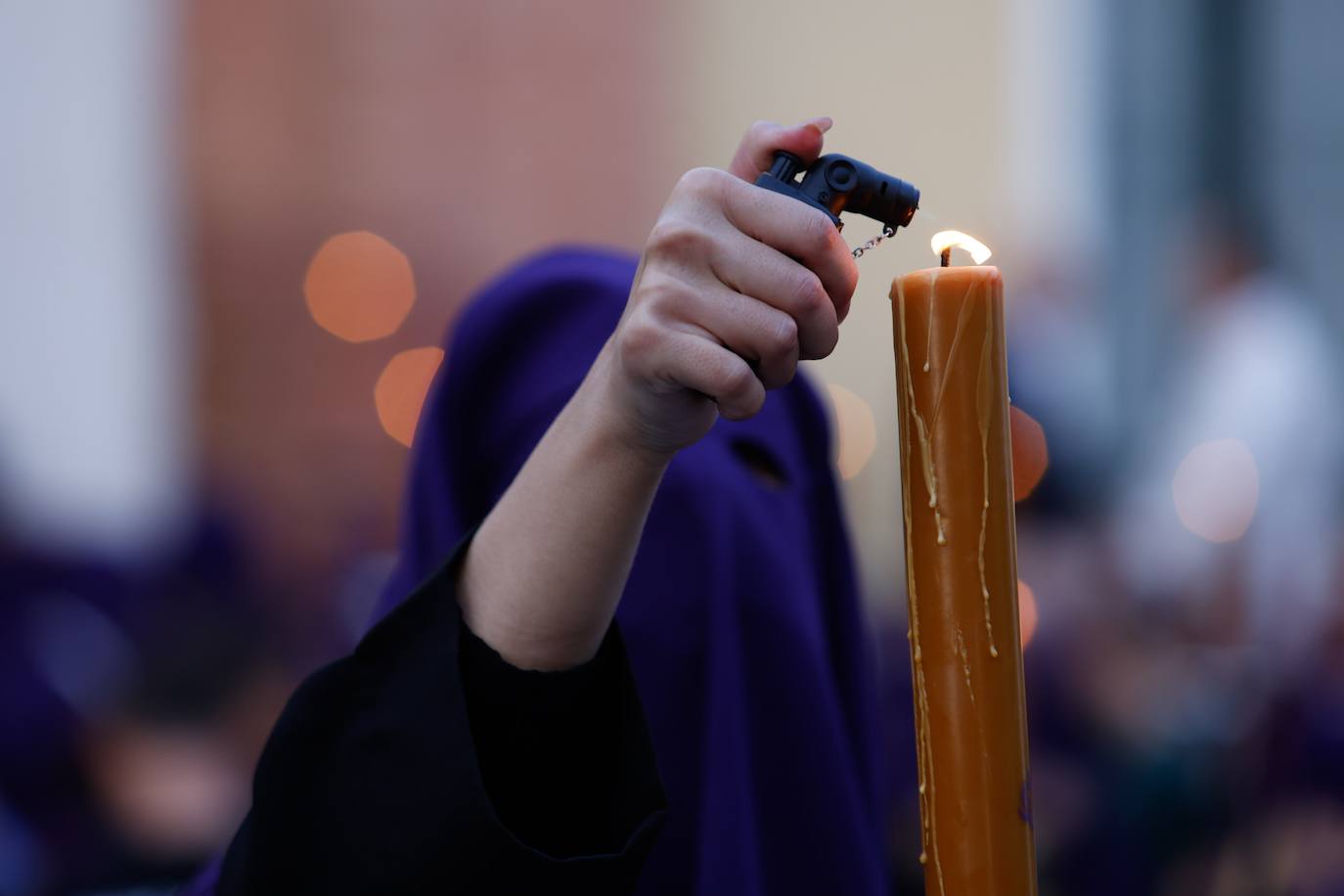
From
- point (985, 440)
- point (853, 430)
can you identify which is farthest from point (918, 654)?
point (853, 430)

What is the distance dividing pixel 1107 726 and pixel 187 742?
7.37 feet

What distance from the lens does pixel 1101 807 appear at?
2707mm

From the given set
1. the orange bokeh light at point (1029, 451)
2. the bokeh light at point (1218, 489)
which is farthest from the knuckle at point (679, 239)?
the bokeh light at point (1218, 489)

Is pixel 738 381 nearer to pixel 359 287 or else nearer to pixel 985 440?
pixel 985 440

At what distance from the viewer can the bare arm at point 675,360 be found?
816 mm

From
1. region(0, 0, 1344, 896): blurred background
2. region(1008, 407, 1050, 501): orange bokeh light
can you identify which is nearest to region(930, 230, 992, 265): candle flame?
region(0, 0, 1344, 896): blurred background

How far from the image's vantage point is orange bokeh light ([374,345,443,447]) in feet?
21.9

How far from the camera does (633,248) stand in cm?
719

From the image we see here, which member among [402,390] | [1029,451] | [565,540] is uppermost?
[565,540]

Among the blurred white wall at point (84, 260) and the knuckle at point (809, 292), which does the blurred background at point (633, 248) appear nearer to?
the blurred white wall at point (84, 260)

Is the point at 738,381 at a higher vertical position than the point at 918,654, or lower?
higher

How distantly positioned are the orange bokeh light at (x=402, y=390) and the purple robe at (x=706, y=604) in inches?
205

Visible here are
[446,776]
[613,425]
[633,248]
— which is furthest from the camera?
[633,248]

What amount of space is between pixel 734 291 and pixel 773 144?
107 mm
